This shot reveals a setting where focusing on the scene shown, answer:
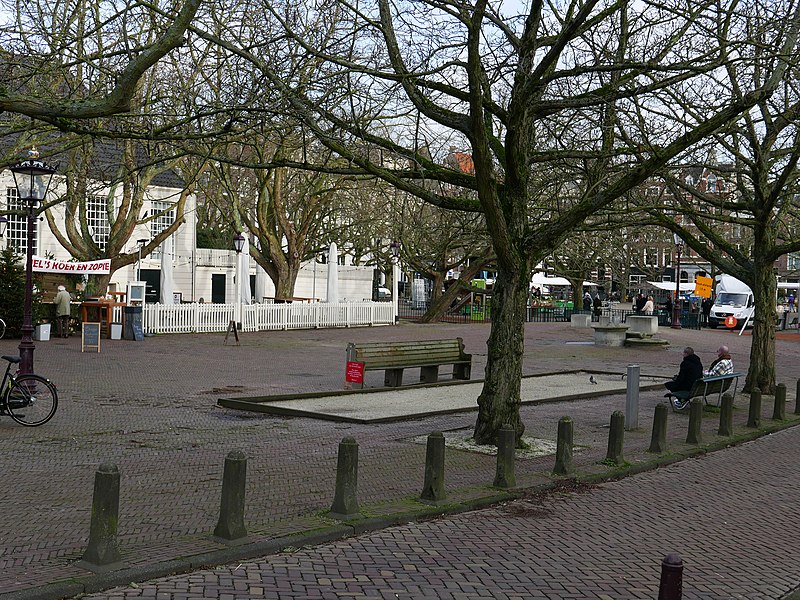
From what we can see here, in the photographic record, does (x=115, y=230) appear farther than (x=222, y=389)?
Yes

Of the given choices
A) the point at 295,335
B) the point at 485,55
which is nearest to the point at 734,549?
the point at 485,55

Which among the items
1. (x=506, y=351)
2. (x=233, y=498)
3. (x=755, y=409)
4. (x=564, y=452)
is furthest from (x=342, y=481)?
(x=755, y=409)

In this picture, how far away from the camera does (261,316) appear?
3466cm

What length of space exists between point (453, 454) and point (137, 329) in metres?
19.4

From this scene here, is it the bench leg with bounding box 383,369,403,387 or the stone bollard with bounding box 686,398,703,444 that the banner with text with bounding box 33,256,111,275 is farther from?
the stone bollard with bounding box 686,398,703,444

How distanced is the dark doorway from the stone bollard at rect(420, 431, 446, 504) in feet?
142

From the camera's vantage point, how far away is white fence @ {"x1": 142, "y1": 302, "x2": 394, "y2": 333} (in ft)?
102

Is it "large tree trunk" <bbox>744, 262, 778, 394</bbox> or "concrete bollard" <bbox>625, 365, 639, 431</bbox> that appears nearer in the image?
"concrete bollard" <bbox>625, 365, 639, 431</bbox>

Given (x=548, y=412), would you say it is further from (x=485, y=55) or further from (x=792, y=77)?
(x=792, y=77)

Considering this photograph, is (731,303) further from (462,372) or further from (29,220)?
(29,220)

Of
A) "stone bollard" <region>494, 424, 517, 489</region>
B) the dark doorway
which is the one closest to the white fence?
the dark doorway

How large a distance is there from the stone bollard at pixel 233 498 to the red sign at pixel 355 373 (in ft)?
31.9

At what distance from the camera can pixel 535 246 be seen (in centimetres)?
1104

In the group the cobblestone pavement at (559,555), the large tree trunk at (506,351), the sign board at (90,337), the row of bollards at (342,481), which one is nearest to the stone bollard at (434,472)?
the row of bollards at (342,481)
